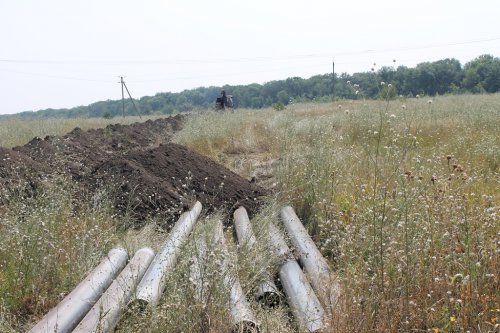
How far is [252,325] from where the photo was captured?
3.24 metres

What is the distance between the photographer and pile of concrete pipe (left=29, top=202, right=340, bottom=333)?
319 cm

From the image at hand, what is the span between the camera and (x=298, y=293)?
3.85 metres

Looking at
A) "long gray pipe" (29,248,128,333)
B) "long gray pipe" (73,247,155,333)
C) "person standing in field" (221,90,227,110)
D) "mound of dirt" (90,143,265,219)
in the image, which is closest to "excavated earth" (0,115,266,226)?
"mound of dirt" (90,143,265,219)

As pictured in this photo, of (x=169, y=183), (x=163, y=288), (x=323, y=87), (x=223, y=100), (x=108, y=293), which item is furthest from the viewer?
(x=323, y=87)

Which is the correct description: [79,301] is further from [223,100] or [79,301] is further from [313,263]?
[223,100]

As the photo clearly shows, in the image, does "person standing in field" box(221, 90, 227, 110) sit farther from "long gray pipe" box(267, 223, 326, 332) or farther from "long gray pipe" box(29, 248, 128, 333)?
"long gray pipe" box(29, 248, 128, 333)

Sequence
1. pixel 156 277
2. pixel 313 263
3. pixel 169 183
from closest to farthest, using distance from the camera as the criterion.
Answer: pixel 156 277, pixel 313 263, pixel 169 183

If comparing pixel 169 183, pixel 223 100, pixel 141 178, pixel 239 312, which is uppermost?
pixel 223 100

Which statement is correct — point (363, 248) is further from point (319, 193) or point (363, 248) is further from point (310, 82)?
point (310, 82)

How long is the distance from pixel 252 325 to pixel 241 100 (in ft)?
320

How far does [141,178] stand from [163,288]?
136 inches

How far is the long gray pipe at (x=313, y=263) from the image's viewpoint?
3461 millimetres

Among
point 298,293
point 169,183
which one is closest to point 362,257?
point 298,293

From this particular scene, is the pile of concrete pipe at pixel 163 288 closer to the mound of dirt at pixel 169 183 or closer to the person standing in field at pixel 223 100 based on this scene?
the mound of dirt at pixel 169 183
